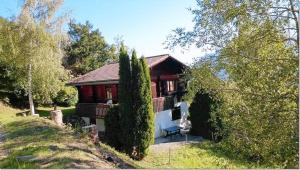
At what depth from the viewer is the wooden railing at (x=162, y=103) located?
14.2m

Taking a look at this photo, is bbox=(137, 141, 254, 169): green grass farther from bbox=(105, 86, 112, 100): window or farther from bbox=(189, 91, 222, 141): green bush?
bbox=(105, 86, 112, 100): window

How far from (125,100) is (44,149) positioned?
5.05 m

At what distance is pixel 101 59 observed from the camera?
1850 cm

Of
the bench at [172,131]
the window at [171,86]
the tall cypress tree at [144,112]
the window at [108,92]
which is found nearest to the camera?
the tall cypress tree at [144,112]

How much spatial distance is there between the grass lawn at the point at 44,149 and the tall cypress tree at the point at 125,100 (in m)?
2.63

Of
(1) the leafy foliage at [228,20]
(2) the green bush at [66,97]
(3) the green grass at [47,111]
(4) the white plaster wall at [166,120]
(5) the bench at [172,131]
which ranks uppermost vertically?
(1) the leafy foliage at [228,20]

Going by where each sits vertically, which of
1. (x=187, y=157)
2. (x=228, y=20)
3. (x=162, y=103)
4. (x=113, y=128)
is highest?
(x=228, y=20)

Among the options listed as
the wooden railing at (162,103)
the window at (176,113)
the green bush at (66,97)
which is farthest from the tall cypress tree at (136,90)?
the green bush at (66,97)

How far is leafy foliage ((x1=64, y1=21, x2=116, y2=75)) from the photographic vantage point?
48.1 ft

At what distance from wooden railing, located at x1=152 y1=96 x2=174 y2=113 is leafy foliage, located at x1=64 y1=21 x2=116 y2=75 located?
3.72m

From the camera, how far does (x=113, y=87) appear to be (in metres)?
14.6

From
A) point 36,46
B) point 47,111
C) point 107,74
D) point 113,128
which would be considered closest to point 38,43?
point 36,46

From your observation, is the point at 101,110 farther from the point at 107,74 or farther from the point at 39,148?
the point at 39,148

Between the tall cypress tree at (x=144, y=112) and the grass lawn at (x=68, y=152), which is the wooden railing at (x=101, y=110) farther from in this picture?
the tall cypress tree at (x=144, y=112)
